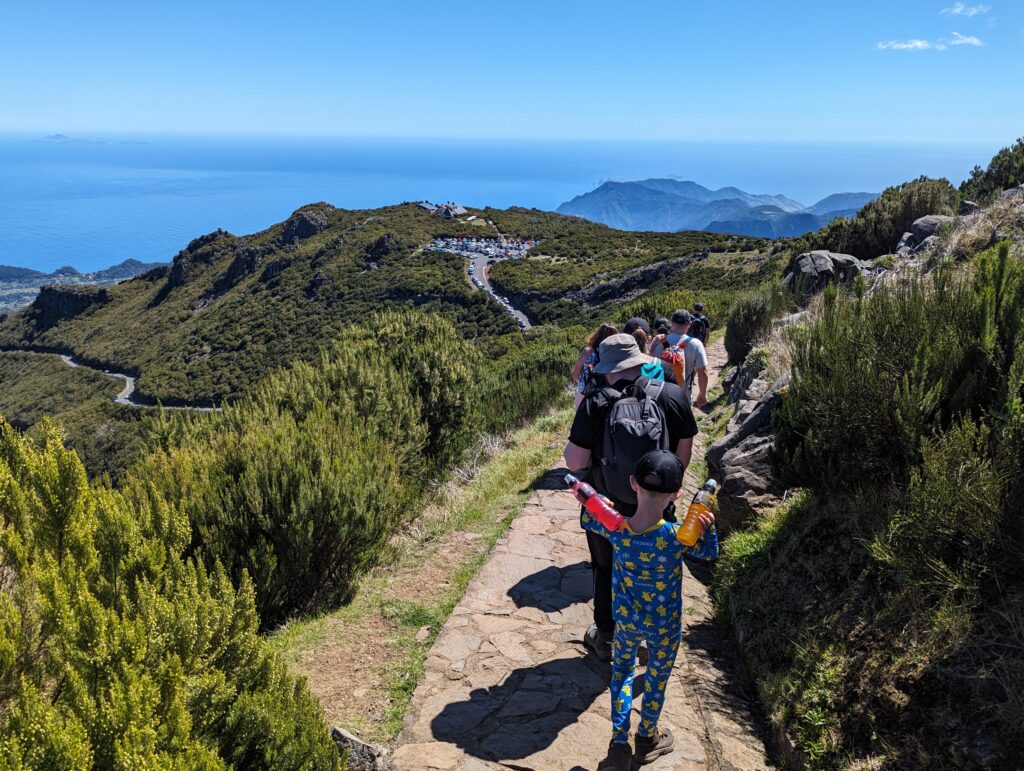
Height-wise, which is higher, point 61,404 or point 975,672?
point 975,672

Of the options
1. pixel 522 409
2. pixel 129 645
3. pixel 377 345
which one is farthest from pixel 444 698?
pixel 522 409

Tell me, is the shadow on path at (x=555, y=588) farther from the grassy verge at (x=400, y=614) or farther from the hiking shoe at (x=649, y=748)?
the hiking shoe at (x=649, y=748)

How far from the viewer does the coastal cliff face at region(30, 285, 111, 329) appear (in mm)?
98250

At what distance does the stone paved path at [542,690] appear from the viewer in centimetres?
309

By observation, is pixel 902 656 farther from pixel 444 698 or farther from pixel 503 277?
pixel 503 277

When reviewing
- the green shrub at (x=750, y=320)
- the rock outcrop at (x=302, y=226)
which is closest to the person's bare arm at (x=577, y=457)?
the green shrub at (x=750, y=320)

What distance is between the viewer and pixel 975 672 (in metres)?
2.48

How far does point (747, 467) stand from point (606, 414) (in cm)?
228

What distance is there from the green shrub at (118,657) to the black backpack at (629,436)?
1.87 metres

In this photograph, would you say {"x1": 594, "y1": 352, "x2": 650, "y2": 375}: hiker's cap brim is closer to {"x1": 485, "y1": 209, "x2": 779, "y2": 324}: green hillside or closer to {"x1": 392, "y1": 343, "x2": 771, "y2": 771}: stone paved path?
{"x1": 392, "y1": 343, "x2": 771, "y2": 771}: stone paved path

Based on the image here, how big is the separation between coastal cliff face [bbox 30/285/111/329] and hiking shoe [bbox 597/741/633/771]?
397 feet

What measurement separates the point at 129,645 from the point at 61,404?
82.1 metres

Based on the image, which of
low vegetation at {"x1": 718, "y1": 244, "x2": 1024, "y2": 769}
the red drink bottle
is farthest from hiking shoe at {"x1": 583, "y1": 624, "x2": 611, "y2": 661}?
the red drink bottle

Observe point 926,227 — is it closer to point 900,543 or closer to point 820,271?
point 820,271
